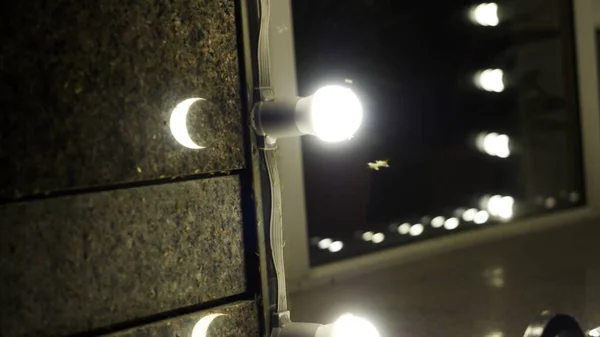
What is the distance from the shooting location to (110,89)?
0.69 m

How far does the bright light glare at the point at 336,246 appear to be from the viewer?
1.18 m

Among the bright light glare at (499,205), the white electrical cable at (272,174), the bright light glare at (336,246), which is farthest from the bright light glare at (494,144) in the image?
the white electrical cable at (272,174)

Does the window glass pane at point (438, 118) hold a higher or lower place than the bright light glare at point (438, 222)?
higher

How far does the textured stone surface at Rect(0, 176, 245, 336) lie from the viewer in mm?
631

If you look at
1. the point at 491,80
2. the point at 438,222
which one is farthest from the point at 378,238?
the point at 491,80

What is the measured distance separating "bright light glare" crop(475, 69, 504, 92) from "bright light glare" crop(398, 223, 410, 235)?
0.42 m

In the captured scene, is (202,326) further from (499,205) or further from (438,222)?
(499,205)

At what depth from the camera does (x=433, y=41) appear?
54.7 inches

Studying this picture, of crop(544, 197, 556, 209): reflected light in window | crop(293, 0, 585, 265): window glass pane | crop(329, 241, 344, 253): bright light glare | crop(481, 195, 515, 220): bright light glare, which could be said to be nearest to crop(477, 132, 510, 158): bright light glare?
crop(293, 0, 585, 265): window glass pane

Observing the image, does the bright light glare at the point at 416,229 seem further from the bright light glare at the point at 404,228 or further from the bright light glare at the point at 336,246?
the bright light glare at the point at 336,246

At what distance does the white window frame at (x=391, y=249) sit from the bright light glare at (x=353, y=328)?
243 millimetres

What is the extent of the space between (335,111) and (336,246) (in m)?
0.51

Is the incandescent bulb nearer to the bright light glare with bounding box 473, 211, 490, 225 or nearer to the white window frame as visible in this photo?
the white window frame

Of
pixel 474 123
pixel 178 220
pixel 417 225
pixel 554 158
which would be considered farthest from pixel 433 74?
Answer: pixel 178 220
